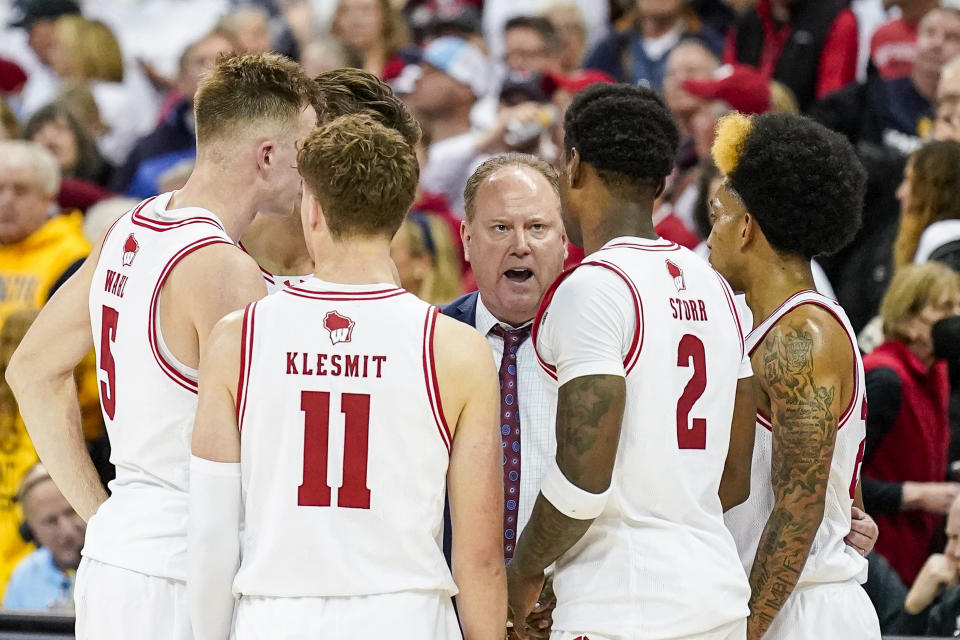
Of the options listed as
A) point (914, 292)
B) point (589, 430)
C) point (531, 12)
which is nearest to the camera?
point (589, 430)

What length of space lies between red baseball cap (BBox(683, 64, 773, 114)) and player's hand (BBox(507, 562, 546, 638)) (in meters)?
4.27

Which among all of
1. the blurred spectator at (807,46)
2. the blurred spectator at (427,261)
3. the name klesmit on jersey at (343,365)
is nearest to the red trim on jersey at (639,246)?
the name klesmit on jersey at (343,365)

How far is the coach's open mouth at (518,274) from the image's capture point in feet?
13.4

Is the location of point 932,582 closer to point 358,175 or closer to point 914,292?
point 914,292

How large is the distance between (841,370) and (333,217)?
1.40 metres

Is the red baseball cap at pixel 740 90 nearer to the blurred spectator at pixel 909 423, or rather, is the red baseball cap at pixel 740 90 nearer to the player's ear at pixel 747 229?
the blurred spectator at pixel 909 423

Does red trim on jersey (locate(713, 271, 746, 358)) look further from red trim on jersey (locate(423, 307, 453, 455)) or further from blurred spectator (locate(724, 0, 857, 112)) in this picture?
blurred spectator (locate(724, 0, 857, 112))

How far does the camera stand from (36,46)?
10.7 m

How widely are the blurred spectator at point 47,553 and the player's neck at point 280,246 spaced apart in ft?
6.69

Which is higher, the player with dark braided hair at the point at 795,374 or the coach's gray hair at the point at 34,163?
the coach's gray hair at the point at 34,163

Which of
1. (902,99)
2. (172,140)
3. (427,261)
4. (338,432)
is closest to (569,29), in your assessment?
(902,99)

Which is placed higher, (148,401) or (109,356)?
(109,356)

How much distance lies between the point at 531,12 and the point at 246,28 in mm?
2032

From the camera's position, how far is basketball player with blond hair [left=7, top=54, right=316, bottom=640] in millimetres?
3230
